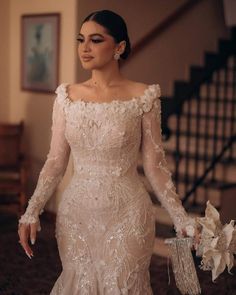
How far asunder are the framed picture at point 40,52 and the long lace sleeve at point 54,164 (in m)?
3.70

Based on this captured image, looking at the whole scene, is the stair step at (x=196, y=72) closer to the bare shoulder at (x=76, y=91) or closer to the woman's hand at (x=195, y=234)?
the bare shoulder at (x=76, y=91)

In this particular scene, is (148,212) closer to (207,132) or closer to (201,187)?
(201,187)

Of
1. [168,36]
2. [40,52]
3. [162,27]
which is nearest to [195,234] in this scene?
[40,52]

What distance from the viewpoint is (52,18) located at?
581cm

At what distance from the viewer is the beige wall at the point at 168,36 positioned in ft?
20.1

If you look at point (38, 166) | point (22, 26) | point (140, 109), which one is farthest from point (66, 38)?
point (140, 109)

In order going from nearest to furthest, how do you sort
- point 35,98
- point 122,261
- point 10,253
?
Answer: point 122,261, point 10,253, point 35,98

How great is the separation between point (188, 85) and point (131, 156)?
183 inches

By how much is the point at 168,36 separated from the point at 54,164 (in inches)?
186

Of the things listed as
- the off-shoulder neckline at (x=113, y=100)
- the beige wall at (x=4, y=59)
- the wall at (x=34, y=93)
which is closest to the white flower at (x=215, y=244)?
the off-shoulder neckline at (x=113, y=100)

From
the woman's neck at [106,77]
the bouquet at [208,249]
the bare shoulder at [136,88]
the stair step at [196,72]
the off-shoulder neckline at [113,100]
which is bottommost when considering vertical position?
the bouquet at [208,249]

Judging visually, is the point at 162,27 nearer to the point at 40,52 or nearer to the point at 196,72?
the point at 196,72

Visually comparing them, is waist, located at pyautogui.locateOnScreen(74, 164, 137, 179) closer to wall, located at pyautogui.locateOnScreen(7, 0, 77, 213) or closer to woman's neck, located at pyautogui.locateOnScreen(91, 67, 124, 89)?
woman's neck, located at pyautogui.locateOnScreen(91, 67, 124, 89)

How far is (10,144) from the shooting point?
19.7 ft
